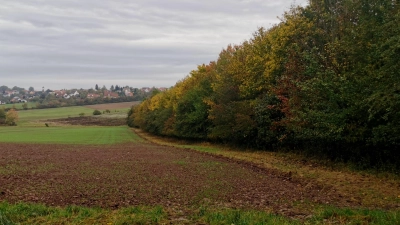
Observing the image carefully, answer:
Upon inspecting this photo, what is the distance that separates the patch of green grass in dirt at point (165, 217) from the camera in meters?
8.08

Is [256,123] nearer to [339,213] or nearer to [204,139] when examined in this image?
[204,139]

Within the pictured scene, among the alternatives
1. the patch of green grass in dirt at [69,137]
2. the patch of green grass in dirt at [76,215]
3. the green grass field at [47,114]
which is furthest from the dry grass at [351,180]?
the green grass field at [47,114]

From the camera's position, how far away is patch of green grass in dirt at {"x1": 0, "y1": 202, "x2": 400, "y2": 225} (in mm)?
8078

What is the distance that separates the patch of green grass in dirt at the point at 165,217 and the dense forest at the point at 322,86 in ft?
23.9

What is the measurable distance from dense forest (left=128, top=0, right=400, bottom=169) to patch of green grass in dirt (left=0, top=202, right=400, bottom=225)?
727cm

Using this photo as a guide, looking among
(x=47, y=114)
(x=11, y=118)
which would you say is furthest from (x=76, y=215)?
(x=47, y=114)

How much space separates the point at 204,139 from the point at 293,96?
Result: 27220mm

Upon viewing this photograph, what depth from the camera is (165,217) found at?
344 inches

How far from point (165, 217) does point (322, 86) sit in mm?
14384

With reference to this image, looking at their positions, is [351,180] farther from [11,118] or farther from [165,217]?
[11,118]

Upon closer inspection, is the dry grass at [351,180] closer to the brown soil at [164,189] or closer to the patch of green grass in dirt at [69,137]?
the brown soil at [164,189]

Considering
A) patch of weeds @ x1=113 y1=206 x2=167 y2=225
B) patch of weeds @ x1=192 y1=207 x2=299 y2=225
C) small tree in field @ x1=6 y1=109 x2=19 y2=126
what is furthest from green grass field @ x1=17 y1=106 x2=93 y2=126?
patch of weeds @ x1=192 y1=207 x2=299 y2=225

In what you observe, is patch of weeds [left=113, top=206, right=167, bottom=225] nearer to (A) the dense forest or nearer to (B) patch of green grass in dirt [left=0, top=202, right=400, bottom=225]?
(B) patch of green grass in dirt [left=0, top=202, right=400, bottom=225]

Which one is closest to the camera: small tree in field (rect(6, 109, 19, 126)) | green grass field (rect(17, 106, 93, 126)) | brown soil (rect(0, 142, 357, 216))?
brown soil (rect(0, 142, 357, 216))
